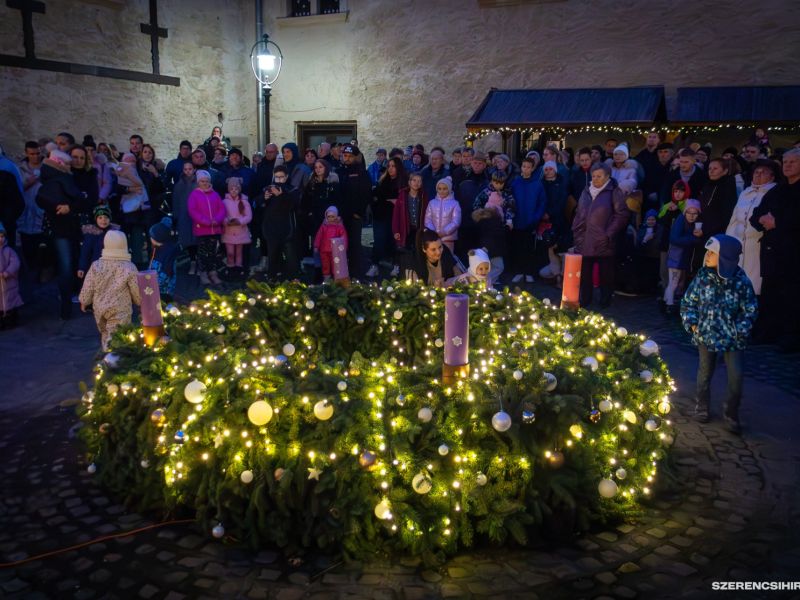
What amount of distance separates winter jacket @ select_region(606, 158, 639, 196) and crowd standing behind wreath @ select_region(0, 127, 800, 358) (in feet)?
0.08

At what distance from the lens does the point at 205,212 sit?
11.1 metres

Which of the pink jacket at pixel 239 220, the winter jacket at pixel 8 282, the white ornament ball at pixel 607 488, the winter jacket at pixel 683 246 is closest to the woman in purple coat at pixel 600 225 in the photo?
the winter jacket at pixel 683 246

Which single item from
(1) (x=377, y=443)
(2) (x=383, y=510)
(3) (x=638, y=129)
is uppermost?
(3) (x=638, y=129)

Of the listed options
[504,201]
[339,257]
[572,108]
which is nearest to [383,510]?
[339,257]

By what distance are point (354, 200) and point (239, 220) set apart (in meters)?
1.83

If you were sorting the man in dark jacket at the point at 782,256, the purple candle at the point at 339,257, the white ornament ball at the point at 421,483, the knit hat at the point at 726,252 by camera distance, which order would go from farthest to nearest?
the man in dark jacket at the point at 782,256 < the purple candle at the point at 339,257 < the knit hat at the point at 726,252 < the white ornament ball at the point at 421,483

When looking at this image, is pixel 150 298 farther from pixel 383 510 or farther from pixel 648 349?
pixel 648 349

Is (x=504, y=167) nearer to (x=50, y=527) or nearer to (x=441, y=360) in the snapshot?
(x=441, y=360)

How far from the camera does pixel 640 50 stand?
50.1ft

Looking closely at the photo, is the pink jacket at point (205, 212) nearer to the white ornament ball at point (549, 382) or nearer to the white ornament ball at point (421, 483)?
the white ornament ball at point (549, 382)

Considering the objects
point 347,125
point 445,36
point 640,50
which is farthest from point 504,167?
point 347,125

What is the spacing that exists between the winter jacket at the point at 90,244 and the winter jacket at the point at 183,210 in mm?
2125

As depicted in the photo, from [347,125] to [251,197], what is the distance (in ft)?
24.3

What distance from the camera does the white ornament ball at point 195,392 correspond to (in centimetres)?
400
